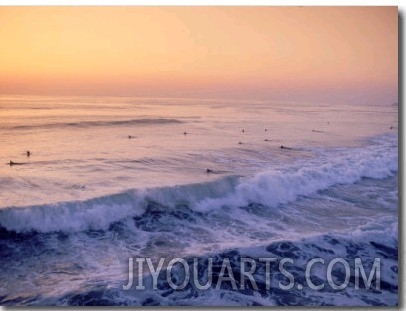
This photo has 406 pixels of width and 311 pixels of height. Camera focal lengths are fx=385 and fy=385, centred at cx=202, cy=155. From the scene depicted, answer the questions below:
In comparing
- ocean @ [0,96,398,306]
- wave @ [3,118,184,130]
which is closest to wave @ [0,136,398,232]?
ocean @ [0,96,398,306]

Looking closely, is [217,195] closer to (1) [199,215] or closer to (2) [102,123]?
(1) [199,215]

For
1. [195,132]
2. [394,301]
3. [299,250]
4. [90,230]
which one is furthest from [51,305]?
[195,132]

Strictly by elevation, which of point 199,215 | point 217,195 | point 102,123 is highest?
point 102,123

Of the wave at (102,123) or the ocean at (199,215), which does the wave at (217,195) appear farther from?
the wave at (102,123)

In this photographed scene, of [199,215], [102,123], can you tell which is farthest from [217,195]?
[102,123]

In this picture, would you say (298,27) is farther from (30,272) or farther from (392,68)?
(30,272)

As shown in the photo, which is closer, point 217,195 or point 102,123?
point 217,195

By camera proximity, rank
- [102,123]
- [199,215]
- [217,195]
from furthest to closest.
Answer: [102,123]
[217,195]
[199,215]
